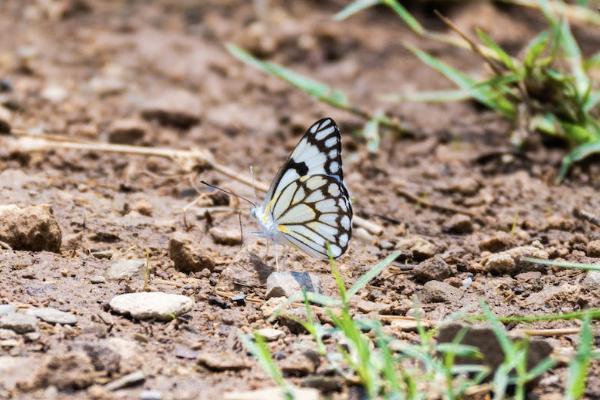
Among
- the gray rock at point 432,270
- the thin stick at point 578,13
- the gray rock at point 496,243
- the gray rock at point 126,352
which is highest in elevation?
the thin stick at point 578,13

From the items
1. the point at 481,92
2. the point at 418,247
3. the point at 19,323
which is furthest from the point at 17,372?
the point at 481,92

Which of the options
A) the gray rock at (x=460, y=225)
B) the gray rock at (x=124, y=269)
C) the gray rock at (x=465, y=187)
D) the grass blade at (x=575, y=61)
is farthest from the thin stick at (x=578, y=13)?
the gray rock at (x=124, y=269)

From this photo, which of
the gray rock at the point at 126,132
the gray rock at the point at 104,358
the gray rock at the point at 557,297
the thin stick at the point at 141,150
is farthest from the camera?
the gray rock at the point at 126,132

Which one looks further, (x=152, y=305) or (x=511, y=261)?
(x=511, y=261)

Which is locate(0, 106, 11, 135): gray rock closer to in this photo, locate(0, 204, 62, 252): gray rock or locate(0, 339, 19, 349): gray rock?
locate(0, 204, 62, 252): gray rock

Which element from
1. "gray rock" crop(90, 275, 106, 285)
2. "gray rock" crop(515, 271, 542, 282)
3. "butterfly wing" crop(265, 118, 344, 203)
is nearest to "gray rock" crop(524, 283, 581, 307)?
"gray rock" crop(515, 271, 542, 282)

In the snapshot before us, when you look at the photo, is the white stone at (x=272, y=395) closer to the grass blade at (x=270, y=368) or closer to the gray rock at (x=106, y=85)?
the grass blade at (x=270, y=368)

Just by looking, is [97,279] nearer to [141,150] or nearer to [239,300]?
[239,300]
